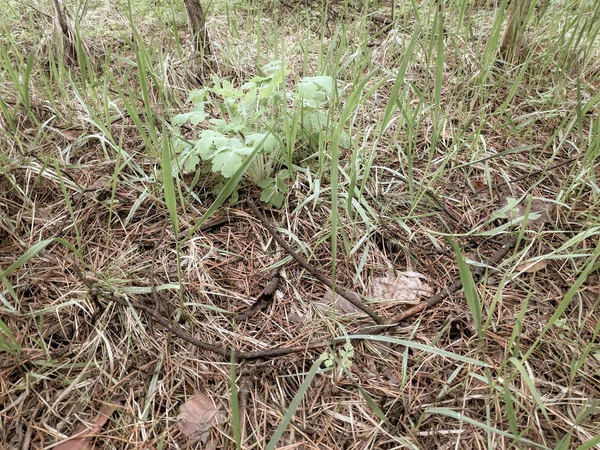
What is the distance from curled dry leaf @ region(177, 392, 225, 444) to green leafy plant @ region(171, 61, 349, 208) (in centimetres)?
70

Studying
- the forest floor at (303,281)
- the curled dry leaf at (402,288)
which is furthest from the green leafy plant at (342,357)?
the curled dry leaf at (402,288)

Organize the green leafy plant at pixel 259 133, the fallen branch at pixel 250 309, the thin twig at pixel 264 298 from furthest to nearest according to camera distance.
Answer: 1. the green leafy plant at pixel 259 133
2. the thin twig at pixel 264 298
3. the fallen branch at pixel 250 309

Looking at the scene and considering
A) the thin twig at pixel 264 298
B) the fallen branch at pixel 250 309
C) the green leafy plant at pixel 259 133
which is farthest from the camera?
the green leafy plant at pixel 259 133

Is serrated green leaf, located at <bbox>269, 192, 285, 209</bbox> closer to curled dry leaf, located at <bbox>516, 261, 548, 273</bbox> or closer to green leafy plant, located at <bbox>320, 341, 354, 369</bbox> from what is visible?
green leafy plant, located at <bbox>320, 341, 354, 369</bbox>

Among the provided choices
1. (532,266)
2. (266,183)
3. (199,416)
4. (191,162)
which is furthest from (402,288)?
(191,162)

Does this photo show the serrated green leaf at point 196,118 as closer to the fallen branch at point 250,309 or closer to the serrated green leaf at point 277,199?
the serrated green leaf at point 277,199

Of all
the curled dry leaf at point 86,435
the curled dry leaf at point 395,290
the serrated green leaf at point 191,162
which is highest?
the serrated green leaf at point 191,162

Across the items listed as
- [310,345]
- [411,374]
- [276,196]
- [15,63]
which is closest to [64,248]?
[276,196]

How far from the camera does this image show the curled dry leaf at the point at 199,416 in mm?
959

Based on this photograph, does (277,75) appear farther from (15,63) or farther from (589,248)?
(15,63)

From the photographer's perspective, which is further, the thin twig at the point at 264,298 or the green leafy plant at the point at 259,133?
the green leafy plant at the point at 259,133

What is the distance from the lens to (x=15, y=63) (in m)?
2.04

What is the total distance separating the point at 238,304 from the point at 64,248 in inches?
25.1

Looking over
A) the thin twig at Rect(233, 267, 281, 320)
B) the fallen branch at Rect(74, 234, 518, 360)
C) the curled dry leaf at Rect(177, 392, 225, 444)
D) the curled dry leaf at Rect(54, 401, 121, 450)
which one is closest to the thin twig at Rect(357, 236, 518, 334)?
the fallen branch at Rect(74, 234, 518, 360)
